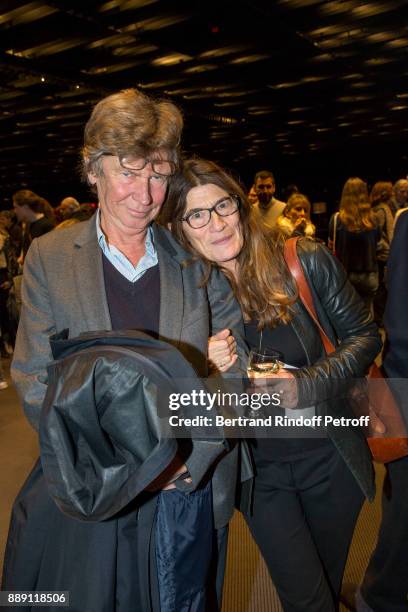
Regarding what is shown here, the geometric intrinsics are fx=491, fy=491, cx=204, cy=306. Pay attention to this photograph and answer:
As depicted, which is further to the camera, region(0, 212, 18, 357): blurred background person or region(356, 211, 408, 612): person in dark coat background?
region(0, 212, 18, 357): blurred background person

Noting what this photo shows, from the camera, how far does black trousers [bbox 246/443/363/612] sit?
1506 mm

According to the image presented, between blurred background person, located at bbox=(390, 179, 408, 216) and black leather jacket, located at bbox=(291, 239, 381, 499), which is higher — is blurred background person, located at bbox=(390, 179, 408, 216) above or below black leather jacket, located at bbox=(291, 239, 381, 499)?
above

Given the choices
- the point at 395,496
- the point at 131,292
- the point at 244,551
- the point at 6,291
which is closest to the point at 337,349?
the point at 395,496

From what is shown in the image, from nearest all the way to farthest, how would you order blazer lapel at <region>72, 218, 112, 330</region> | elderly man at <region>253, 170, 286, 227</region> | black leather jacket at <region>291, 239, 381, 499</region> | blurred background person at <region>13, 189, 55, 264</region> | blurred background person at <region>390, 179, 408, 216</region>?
1. blazer lapel at <region>72, 218, 112, 330</region>
2. black leather jacket at <region>291, 239, 381, 499</region>
3. elderly man at <region>253, 170, 286, 227</region>
4. blurred background person at <region>13, 189, 55, 264</region>
5. blurred background person at <region>390, 179, 408, 216</region>

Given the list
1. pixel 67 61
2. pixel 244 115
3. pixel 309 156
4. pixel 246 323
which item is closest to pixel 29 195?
pixel 67 61

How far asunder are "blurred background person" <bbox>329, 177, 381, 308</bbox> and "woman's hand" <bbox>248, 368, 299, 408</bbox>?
4119 mm

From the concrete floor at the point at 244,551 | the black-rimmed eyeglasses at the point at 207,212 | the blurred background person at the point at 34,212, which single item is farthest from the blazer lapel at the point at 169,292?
the blurred background person at the point at 34,212

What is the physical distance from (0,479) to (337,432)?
253 centimetres

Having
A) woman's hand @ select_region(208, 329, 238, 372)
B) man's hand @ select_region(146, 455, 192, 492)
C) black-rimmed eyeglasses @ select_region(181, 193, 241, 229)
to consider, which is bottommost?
man's hand @ select_region(146, 455, 192, 492)

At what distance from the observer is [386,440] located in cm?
158

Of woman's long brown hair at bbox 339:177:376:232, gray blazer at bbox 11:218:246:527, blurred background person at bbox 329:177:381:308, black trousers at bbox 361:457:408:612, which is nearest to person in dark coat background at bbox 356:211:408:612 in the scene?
black trousers at bbox 361:457:408:612

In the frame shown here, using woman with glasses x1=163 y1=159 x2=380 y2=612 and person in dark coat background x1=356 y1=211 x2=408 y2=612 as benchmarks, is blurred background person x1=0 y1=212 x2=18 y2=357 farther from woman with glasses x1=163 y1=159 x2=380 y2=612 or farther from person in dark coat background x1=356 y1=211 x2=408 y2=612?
person in dark coat background x1=356 y1=211 x2=408 y2=612

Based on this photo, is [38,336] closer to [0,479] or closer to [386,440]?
[386,440]

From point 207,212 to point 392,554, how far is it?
1.37 metres
